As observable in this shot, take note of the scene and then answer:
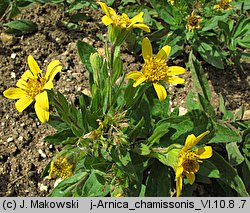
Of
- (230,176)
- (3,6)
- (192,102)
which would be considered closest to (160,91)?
(192,102)

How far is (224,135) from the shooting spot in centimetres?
297

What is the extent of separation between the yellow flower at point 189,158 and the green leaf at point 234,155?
60cm

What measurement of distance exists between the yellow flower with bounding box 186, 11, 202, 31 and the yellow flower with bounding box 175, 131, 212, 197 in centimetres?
148

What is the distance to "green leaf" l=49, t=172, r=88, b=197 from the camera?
300 centimetres

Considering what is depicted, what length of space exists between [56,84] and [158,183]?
5.05 feet

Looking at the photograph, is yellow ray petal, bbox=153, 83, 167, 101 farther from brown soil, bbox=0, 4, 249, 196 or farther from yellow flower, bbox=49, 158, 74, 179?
brown soil, bbox=0, 4, 249, 196

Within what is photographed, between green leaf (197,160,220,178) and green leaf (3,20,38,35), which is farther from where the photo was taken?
green leaf (3,20,38,35)

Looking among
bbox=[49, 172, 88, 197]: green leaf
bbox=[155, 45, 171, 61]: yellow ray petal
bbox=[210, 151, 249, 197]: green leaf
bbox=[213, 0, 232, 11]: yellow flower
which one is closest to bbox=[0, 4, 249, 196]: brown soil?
bbox=[49, 172, 88, 197]: green leaf

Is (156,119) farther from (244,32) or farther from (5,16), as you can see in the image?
(5,16)

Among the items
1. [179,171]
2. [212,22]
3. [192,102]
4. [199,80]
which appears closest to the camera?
[179,171]

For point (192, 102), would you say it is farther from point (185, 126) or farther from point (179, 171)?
point (179, 171)

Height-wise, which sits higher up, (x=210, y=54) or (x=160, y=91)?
(x=210, y=54)

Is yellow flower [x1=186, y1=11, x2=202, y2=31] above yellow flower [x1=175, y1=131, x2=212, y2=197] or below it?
above

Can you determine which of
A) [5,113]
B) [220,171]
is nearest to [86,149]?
[220,171]
